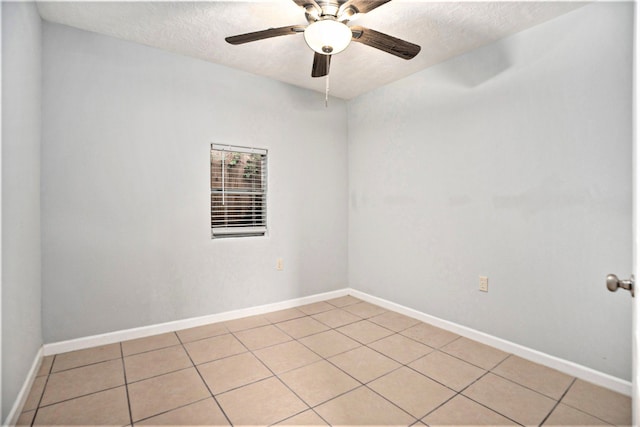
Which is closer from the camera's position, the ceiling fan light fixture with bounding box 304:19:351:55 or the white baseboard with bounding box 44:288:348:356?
the ceiling fan light fixture with bounding box 304:19:351:55

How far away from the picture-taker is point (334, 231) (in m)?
3.88

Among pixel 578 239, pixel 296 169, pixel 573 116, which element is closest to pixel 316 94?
pixel 296 169

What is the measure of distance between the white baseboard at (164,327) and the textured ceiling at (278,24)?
7.78ft

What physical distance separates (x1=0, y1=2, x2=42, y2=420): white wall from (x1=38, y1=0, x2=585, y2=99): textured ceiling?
508mm

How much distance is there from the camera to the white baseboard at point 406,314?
6.66 ft

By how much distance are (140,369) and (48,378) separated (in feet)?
1.73

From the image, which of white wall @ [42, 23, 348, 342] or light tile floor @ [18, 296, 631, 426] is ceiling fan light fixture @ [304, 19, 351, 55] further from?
light tile floor @ [18, 296, 631, 426]

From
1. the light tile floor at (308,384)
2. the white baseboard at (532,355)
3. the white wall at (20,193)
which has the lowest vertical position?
the light tile floor at (308,384)

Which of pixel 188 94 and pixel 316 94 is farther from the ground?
pixel 316 94

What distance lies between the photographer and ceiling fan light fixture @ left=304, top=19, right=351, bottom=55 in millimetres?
1866

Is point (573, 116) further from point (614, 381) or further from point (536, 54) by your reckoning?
point (614, 381)

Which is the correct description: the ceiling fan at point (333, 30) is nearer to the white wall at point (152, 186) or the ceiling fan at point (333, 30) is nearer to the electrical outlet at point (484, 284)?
the white wall at point (152, 186)

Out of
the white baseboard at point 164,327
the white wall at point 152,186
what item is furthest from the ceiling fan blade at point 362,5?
the white baseboard at point 164,327

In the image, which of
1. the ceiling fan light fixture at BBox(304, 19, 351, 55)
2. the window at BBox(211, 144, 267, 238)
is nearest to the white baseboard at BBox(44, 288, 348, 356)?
the window at BBox(211, 144, 267, 238)
